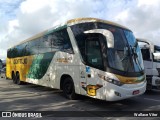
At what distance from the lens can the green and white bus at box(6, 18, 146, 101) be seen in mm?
9367

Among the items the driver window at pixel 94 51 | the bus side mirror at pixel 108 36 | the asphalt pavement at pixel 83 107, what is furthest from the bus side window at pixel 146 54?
the bus side mirror at pixel 108 36

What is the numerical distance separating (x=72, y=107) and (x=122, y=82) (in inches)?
86.7

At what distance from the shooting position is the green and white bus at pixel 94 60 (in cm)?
937

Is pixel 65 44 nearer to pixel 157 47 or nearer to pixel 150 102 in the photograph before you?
pixel 150 102

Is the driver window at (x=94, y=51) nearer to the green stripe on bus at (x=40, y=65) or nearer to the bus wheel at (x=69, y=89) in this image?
the bus wheel at (x=69, y=89)

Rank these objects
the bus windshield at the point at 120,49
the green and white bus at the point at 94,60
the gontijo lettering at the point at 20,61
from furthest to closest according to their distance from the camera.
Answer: the gontijo lettering at the point at 20,61, the bus windshield at the point at 120,49, the green and white bus at the point at 94,60

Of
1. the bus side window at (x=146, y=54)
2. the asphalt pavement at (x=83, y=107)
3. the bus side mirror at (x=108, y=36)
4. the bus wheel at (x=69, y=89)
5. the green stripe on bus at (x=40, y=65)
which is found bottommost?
the asphalt pavement at (x=83, y=107)

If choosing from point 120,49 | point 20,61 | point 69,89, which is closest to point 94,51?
point 120,49

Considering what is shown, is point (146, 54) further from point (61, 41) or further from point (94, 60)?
point (94, 60)

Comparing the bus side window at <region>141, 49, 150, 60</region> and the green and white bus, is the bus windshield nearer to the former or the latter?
the green and white bus

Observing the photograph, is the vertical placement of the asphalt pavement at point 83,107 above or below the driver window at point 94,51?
below

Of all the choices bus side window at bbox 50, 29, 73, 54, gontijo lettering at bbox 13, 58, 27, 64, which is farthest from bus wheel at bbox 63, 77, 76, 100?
gontijo lettering at bbox 13, 58, 27, 64

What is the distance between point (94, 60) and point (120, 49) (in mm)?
1053

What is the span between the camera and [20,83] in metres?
19.5
